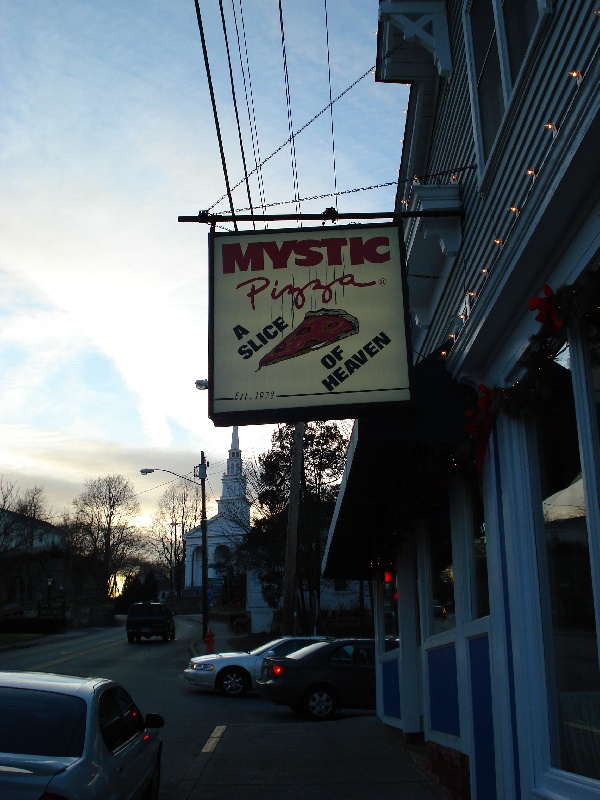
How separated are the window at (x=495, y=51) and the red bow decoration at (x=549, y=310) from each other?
2.73 m

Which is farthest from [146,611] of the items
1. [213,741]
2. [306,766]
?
[306,766]

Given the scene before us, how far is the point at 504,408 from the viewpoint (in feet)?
16.8

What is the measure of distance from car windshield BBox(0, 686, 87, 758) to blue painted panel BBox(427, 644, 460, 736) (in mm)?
3357

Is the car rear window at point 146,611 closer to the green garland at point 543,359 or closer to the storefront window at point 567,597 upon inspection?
the green garland at point 543,359

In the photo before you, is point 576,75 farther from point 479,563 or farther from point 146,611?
point 146,611

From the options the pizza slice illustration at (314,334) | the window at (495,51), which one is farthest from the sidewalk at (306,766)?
the window at (495,51)

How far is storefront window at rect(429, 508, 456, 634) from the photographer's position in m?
7.67

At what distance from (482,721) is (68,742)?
302 centimetres

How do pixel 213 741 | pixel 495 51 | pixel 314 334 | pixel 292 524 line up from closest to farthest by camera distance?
1. pixel 314 334
2. pixel 495 51
3. pixel 213 741
4. pixel 292 524

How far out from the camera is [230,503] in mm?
42562

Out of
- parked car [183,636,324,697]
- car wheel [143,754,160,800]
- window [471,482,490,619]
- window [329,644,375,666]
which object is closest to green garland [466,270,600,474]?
window [471,482,490,619]

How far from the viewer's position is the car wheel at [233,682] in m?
18.3

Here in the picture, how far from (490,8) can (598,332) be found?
4357mm

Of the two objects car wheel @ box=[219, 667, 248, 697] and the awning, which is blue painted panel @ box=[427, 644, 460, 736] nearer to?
the awning
